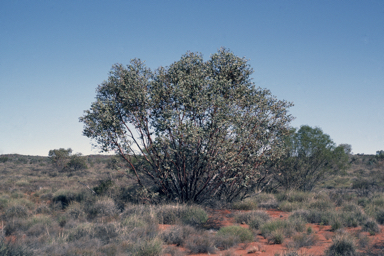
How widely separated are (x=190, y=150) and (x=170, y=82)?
360 cm

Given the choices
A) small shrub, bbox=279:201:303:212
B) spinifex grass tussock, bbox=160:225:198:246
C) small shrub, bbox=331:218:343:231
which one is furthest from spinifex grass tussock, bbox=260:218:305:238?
small shrub, bbox=279:201:303:212

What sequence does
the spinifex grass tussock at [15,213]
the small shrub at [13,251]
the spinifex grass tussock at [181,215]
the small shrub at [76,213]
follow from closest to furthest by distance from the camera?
the small shrub at [13,251] → the spinifex grass tussock at [181,215] → the small shrub at [76,213] → the spinifex grass tussock at [15,213]

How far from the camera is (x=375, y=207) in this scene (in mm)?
Answer: 13805

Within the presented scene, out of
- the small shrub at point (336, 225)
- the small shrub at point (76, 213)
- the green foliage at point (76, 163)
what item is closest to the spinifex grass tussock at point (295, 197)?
the small shrub at point (336, 225)

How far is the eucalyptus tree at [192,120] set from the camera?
1096 cm

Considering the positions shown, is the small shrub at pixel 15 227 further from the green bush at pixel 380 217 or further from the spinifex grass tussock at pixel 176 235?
the green bush at pixel 380 217

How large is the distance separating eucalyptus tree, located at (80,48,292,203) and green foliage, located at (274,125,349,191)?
727 centimetres

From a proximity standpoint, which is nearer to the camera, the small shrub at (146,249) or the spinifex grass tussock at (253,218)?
the small shrub at (146,249)

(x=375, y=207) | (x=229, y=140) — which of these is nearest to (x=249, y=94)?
(x=229, y=140)

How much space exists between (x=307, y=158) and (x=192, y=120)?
13.1m

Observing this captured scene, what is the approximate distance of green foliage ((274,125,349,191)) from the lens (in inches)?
797

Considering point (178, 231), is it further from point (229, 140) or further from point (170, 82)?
point (170, 82)

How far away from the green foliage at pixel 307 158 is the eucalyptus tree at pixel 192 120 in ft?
23.8

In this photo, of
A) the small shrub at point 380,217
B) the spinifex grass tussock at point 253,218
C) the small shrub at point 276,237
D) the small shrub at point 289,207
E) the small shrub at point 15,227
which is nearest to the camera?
the small shrub at point 276,237
